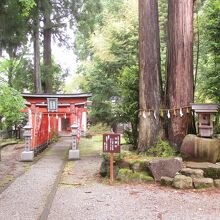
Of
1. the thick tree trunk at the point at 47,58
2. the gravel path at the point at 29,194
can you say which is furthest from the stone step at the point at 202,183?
the thick tree trunk at the point at 47,58

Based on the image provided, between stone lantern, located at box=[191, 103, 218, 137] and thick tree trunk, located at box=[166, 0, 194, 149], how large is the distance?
51 centimetres

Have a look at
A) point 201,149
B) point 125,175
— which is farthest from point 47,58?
point 201,149

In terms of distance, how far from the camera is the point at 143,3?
909 centimetres

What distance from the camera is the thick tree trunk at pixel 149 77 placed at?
8625 millimetres

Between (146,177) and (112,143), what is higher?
(112,143)

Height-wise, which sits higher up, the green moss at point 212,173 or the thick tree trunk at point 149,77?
the thick tree trunk at point 149,77

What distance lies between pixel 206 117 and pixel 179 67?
1480 millimetres

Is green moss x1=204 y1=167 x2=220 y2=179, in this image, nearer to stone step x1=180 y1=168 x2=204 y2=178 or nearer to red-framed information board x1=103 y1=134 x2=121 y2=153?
stone step x1=180 y1=168 x2=204 y2=178

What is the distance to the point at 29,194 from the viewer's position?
680cm

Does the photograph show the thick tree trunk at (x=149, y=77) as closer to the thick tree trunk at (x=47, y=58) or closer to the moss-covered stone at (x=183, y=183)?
the moss-covered stone at (x=183, y=183)

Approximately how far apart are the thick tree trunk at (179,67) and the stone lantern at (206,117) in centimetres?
51

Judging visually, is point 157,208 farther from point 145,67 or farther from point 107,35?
point 107,35

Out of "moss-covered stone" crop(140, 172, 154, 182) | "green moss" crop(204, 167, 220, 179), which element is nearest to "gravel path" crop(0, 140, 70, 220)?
"moss-covered stone" crop(140, 172, 154, 182)

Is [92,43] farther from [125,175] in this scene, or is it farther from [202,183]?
[202,183]
